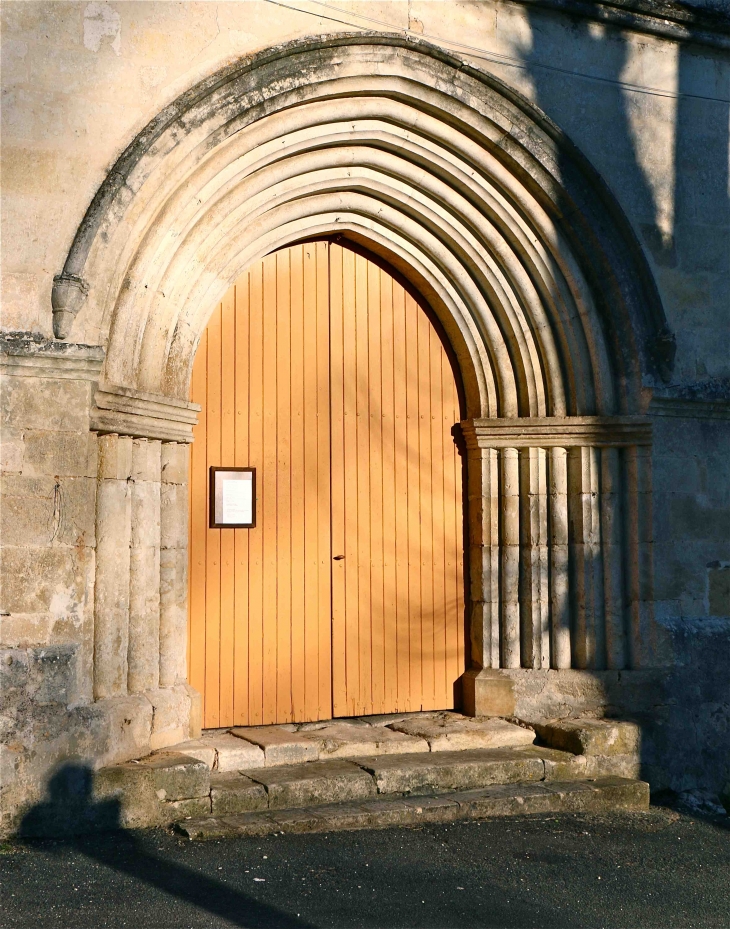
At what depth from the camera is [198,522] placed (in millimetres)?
5766

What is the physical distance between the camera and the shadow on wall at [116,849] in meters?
3.83

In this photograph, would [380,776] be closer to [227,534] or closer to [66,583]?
[227,534]

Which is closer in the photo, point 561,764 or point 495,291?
point 561,764

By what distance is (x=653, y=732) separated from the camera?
609 cm

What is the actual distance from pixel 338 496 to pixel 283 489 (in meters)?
0.33

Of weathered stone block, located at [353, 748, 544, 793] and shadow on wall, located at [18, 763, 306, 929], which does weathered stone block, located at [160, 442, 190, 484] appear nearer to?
shadow on wall, located at [18, 763, 306, 929]

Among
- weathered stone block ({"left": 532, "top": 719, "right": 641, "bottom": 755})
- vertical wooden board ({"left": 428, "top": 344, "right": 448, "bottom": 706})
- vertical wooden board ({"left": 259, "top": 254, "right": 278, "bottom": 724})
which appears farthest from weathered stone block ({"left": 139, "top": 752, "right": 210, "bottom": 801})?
weathered stone block ({"left": 532, "top": 719, "right": 641, "bottom": 755})

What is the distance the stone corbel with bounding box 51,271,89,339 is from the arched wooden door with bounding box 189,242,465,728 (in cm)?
113

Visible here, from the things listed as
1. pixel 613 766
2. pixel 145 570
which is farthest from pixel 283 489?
pixel 613 766

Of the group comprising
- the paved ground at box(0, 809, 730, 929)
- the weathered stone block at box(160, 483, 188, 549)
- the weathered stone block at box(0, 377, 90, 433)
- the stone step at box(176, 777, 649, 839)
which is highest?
the weathered stone block at box(0, 377, 90, 433)

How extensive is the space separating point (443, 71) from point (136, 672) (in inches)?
137

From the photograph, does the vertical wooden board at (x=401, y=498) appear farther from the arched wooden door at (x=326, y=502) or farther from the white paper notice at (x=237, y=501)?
the white paper notice at (x=237, y=501)

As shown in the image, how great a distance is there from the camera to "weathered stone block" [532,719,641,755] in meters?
5.73

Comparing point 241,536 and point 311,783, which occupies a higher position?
point 241,536
